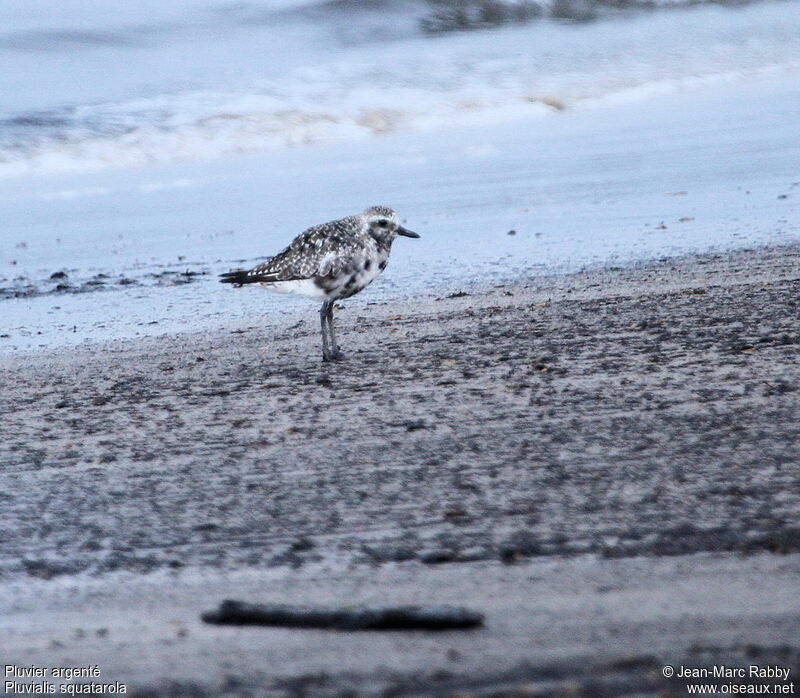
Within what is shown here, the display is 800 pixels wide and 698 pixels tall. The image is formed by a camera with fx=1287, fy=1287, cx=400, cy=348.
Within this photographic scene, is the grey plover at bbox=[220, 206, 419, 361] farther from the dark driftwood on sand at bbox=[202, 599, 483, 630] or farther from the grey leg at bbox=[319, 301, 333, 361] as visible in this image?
the dark driftwood on sand at bbox=[202, 599, 483, 630]

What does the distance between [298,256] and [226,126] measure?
13.2 metres

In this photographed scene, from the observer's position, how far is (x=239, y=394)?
6.04 m

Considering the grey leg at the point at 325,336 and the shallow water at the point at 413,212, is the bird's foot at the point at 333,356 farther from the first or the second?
the shallow water at the point at 413,212

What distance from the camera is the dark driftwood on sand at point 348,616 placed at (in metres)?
2.87

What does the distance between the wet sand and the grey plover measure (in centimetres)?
35

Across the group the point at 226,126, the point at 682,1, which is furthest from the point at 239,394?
the point at 682,1

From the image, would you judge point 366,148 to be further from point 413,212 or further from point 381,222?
point 381,222

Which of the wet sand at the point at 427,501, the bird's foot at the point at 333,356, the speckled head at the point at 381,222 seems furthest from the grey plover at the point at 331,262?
the wet sand at the point at 427,501

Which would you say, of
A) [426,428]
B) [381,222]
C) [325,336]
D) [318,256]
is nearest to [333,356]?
[325,336]

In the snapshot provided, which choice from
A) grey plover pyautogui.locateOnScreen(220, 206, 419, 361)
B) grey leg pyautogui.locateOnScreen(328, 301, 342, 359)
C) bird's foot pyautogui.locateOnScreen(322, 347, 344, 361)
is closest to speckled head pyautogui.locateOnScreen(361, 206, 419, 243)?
grey plover pyautogui.locateOnScreen(220, 206, 419, 361)

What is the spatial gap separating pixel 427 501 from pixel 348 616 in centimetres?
116

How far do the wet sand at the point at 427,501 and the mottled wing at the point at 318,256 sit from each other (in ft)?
1.46

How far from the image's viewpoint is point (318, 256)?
7.18m

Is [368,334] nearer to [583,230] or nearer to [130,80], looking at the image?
[583,230]
